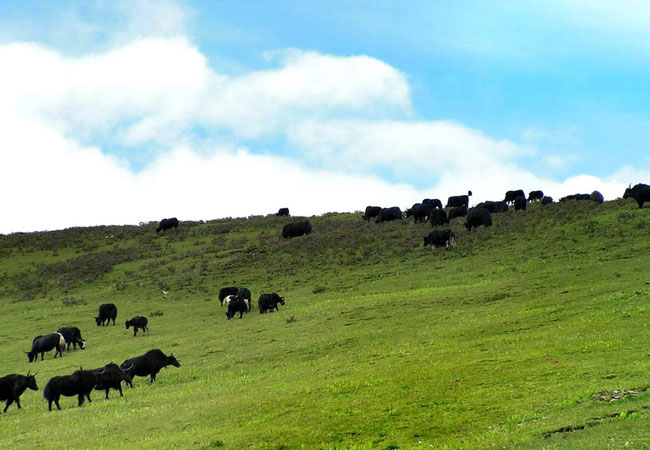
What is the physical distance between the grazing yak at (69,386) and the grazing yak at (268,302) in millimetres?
18481

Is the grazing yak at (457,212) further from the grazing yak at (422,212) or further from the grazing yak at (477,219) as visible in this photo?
the grazing yak at (477,219)

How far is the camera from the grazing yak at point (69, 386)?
23.7 m

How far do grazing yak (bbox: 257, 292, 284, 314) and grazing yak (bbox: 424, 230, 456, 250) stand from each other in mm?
17919

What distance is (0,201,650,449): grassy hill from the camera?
609 inches

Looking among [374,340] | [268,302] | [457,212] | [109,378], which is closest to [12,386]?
[109,378]

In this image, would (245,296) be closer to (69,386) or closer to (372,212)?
(69,386)

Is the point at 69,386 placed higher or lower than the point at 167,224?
lower

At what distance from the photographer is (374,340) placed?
29.2 m

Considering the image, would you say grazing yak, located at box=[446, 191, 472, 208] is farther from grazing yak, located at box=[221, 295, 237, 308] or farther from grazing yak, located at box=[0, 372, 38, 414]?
grazing yak, located at box=[0, 372, 38, 414]

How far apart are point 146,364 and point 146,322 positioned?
13.2 meters

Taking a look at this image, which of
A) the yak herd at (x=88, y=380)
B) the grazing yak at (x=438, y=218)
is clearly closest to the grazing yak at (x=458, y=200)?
the grazing yak at (x=438, y=218)

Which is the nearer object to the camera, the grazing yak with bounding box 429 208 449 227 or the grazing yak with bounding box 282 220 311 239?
the grazing yak with bounding box 429 208 449 227

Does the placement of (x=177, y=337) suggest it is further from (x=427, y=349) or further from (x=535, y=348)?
(x=535, y=348)

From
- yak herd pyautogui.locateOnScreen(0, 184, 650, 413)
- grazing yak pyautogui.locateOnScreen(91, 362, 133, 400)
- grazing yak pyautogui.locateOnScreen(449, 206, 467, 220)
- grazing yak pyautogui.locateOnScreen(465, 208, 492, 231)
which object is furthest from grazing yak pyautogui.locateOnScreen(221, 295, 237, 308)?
grazing yak pyautogui.locateOnScreen(449, 206, 467, 220)
